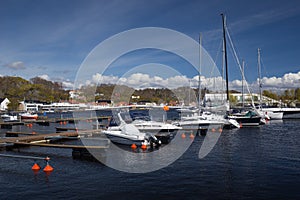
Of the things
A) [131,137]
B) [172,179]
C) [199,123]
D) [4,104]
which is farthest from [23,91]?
A: [172,179]

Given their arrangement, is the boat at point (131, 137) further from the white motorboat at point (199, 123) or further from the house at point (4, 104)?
the house at point (4, 104)

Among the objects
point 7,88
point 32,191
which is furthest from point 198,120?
point 7,88

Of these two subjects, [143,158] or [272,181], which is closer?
[272,181]

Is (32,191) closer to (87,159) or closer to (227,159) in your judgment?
(87,159)

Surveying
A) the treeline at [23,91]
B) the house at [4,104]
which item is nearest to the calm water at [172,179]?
the house at [4,104]

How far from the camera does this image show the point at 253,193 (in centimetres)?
1421

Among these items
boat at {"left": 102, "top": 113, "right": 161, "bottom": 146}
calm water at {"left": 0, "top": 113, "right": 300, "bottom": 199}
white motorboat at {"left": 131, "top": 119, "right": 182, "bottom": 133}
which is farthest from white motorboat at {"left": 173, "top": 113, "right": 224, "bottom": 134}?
calm water at {"left": 0, "top": 113, "right": 300, "bottom": 199}

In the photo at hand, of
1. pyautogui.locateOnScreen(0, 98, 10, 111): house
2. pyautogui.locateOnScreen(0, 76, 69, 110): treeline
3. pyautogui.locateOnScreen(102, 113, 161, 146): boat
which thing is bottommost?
pyautogui.locateOnScreen(102, 113, 161, 146): boat

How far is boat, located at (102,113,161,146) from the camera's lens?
2816 cm

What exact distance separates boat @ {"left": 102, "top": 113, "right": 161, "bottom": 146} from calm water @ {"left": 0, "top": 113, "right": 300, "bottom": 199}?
16.6 ft

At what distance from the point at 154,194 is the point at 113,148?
47.7ft

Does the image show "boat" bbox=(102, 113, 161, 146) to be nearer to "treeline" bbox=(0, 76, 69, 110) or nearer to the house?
the house

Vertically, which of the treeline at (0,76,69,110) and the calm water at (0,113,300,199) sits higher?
the treeline at (0,76,69,110)

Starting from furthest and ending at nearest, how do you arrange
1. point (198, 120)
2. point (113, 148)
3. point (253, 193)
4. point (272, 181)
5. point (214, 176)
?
point (198, 120), point (113, 148), point (214, 176), point (272, 181), point (253, 193)
